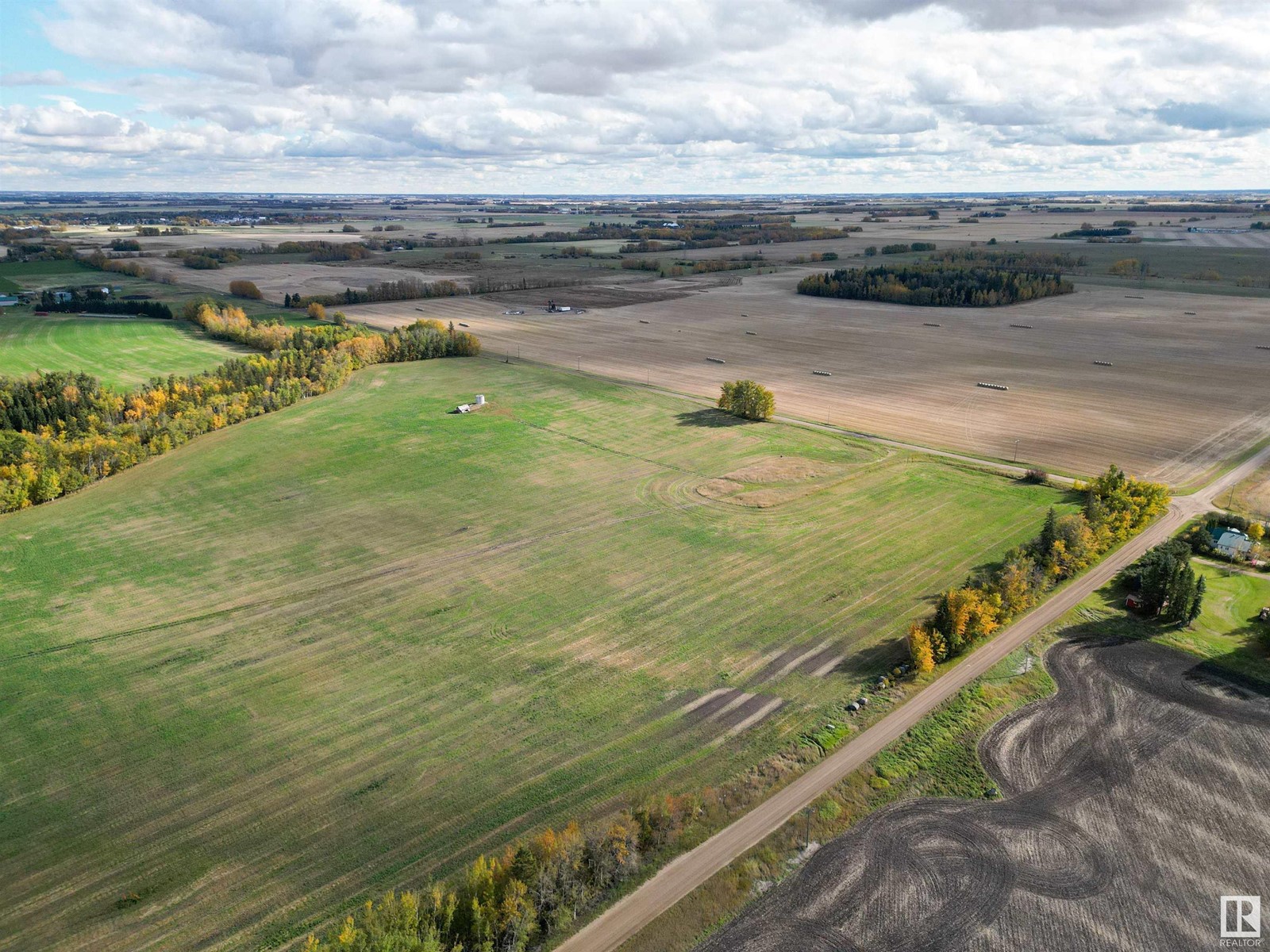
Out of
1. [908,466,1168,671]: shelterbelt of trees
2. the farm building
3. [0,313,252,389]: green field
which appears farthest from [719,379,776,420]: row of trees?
[0,313,252,389]: green field

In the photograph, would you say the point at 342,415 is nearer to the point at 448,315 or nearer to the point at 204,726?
the point at 204,726

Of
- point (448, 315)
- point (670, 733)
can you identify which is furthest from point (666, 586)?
point (448, 315)

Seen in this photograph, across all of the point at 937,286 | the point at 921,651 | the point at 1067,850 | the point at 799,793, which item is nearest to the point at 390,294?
the point at 937,286

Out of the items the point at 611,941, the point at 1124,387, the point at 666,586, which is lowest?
the point at 611,941

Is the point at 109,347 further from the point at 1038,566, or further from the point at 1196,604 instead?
the point at 1196,604

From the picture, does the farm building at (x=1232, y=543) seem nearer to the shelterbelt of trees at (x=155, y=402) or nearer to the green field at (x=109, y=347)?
the shelterbelt of trees at (x=155, y=402)

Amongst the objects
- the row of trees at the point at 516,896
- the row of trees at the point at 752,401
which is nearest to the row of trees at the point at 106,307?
the row of trees at the point at 752,401
